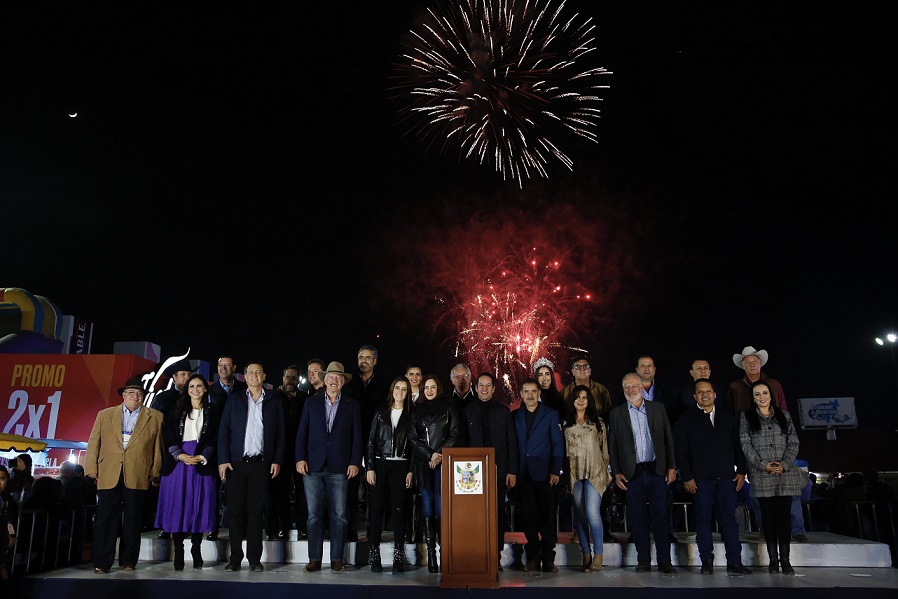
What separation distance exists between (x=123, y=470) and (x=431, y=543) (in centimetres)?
326

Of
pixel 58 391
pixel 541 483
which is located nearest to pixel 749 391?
pixel 541 483

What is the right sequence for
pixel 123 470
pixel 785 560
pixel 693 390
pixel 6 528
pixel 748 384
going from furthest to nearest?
1. pixel 748 384
2. pixel 693 390
3. pixel 123 470
4. pixel 785 560
5. pixel 6 528

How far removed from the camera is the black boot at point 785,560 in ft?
22.3

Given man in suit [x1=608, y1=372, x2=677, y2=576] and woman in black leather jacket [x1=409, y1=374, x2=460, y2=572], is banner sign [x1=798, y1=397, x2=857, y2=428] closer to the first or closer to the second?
man in suit [x1=608, y1=372, x2=677, y2=576]

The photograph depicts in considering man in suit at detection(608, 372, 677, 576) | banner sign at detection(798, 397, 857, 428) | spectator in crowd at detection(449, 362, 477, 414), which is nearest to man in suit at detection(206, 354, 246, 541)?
spectator in crowd at detection(449, 362, 477, 414)

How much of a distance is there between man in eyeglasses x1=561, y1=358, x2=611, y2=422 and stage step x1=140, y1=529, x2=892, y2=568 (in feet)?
4.80

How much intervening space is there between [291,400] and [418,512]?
6.34 feet

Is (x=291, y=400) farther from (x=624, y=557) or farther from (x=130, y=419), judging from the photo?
(x=624, y=557)

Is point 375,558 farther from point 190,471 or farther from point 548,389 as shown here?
point 548,389

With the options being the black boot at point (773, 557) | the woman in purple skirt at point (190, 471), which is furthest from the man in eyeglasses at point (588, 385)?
the woman in purple skirt at point (190, 471)

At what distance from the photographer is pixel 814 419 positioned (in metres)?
36.9

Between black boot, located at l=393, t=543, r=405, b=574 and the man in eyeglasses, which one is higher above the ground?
the man in eyeglasses

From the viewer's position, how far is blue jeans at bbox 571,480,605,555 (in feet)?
22.7

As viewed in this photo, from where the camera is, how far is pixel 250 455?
281 inches
